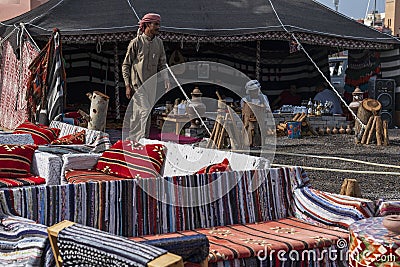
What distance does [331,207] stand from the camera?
3.68m

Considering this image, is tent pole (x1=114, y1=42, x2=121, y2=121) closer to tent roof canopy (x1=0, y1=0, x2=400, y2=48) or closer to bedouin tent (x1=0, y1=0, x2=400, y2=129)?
bedouin tent (x1=0, y1=0, x2=400, y2=129)

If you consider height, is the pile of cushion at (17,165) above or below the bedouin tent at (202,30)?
below

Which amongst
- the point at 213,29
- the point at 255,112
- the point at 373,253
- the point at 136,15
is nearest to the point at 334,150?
the point at 255,112

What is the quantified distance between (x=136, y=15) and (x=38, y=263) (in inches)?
422

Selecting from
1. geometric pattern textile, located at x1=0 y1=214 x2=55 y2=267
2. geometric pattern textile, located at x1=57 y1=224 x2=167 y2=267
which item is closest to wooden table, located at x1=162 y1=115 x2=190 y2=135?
geometric pattern textile, located at x1=0 y1=214 x2=55 y2=267

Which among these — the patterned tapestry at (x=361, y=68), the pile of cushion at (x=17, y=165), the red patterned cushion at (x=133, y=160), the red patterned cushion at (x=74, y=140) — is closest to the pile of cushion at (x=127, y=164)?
the red patterned cushion at (x=133, y=160)

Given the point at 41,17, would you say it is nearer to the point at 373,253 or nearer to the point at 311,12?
the point at 311,12

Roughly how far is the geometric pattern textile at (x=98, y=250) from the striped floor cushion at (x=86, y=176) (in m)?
2.69

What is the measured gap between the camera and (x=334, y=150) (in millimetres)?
10250

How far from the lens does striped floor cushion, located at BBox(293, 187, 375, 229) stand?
3520mm

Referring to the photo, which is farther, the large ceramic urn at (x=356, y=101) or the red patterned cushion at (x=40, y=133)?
the large ceramic urn at (x=356, y=101)

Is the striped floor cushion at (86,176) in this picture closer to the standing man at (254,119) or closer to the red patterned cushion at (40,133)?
the red patterned cushion at (40,133)

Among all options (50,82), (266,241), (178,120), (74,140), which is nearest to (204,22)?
(178,120)

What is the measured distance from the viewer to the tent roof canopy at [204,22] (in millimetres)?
12344
